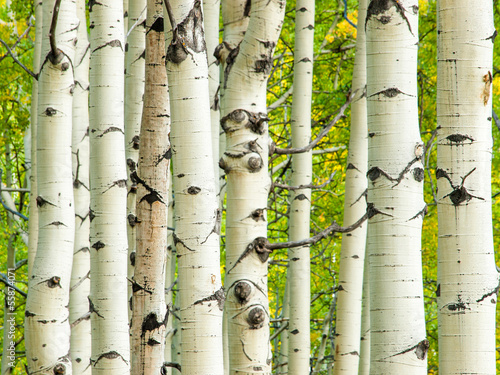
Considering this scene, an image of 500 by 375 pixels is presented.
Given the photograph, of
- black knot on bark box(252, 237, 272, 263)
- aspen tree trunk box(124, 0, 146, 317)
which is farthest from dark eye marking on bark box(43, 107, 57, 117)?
black knot on bark box(252, 237, 272, 263)

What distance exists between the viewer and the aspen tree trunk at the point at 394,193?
6.18 feet

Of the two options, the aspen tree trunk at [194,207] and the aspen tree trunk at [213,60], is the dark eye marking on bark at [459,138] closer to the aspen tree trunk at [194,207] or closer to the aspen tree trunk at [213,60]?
the aspen tree trunk at [194,207]

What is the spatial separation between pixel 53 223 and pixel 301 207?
3.10 metres

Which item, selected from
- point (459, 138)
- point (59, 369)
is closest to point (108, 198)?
point (59, 369)

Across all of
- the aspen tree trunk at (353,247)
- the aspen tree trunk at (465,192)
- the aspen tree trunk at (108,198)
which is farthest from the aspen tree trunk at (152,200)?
the aspen tree trunk at (353,247)

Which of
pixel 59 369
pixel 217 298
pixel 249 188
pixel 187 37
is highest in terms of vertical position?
pixel 187 37

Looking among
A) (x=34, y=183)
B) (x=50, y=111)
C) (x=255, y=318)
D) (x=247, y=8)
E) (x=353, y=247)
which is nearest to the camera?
(x=255, y=318)

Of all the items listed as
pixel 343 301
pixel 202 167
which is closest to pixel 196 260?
pixel 202 167

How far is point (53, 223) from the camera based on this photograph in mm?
3182

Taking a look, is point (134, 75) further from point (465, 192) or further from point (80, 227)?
point (465, 192)

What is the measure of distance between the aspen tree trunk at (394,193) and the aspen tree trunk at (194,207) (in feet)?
1.88

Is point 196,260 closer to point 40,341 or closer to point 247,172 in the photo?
point 247,172

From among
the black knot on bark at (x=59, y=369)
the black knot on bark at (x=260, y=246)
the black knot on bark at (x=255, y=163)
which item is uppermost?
the black knot on bark at (x=255, y=163)

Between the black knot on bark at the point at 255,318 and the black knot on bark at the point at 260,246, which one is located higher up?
the black knot on bark at the point at 260,246
